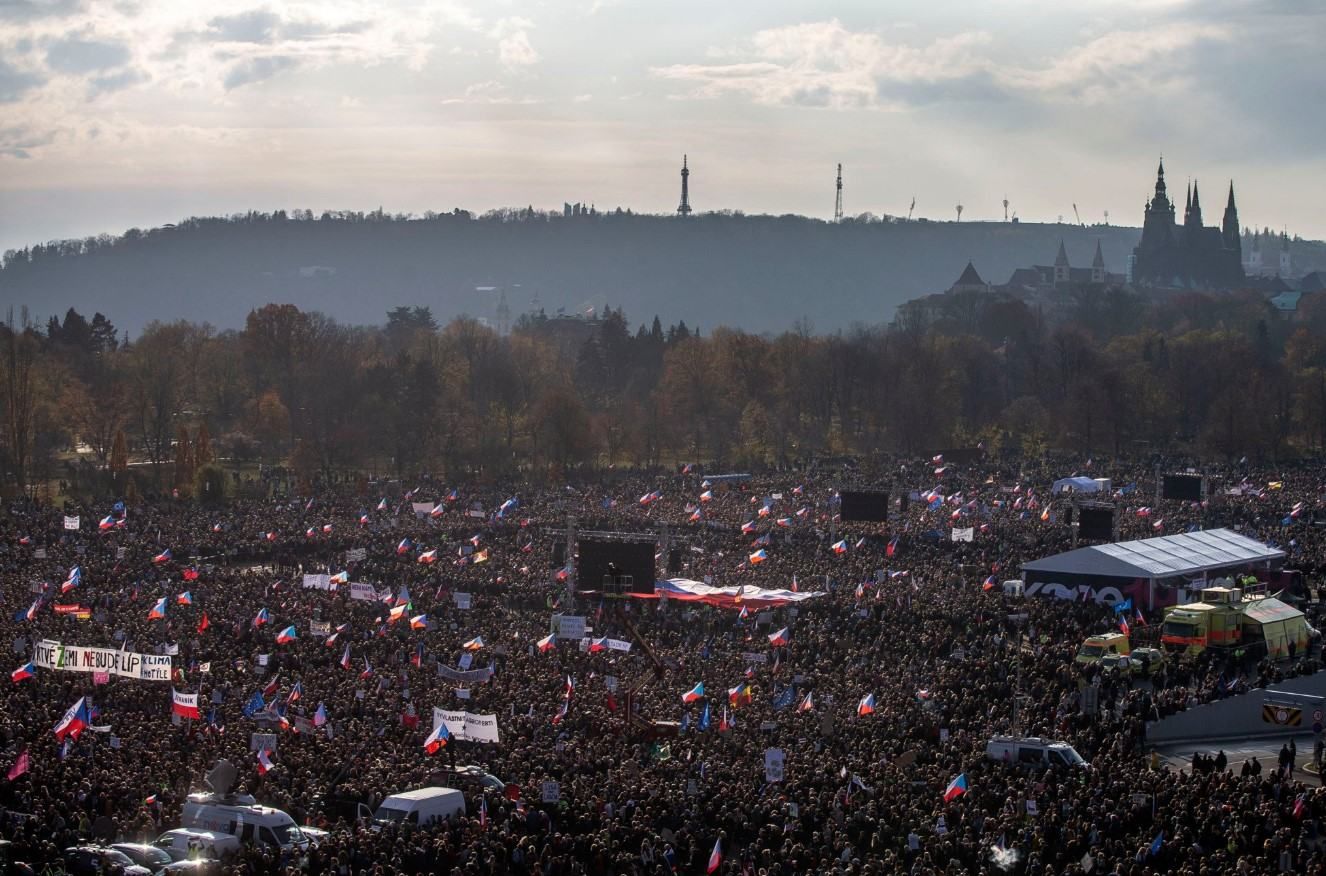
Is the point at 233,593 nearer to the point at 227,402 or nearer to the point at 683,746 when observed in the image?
the point at 683,746

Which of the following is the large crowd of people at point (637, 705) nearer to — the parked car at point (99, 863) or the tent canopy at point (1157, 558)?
the parked car at point (99, 863)

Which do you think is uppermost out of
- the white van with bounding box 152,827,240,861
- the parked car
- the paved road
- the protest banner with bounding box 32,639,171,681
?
the protest banner with bounding box 32,639,171,681

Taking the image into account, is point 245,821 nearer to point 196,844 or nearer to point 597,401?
point 196,844

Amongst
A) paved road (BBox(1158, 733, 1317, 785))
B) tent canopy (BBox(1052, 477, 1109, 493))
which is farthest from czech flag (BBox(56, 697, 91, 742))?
tent canopy (BBox(1052, 477, 1109, 493))

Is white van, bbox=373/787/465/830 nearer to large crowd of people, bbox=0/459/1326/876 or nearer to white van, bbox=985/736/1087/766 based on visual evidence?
large crowd of people, bbox=0/459/1326/876

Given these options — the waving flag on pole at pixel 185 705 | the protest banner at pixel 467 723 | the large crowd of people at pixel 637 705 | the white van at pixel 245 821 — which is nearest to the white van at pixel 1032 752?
the large crowd of people at pixel 637 705

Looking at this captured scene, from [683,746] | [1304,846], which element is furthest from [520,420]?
[1304,846]
